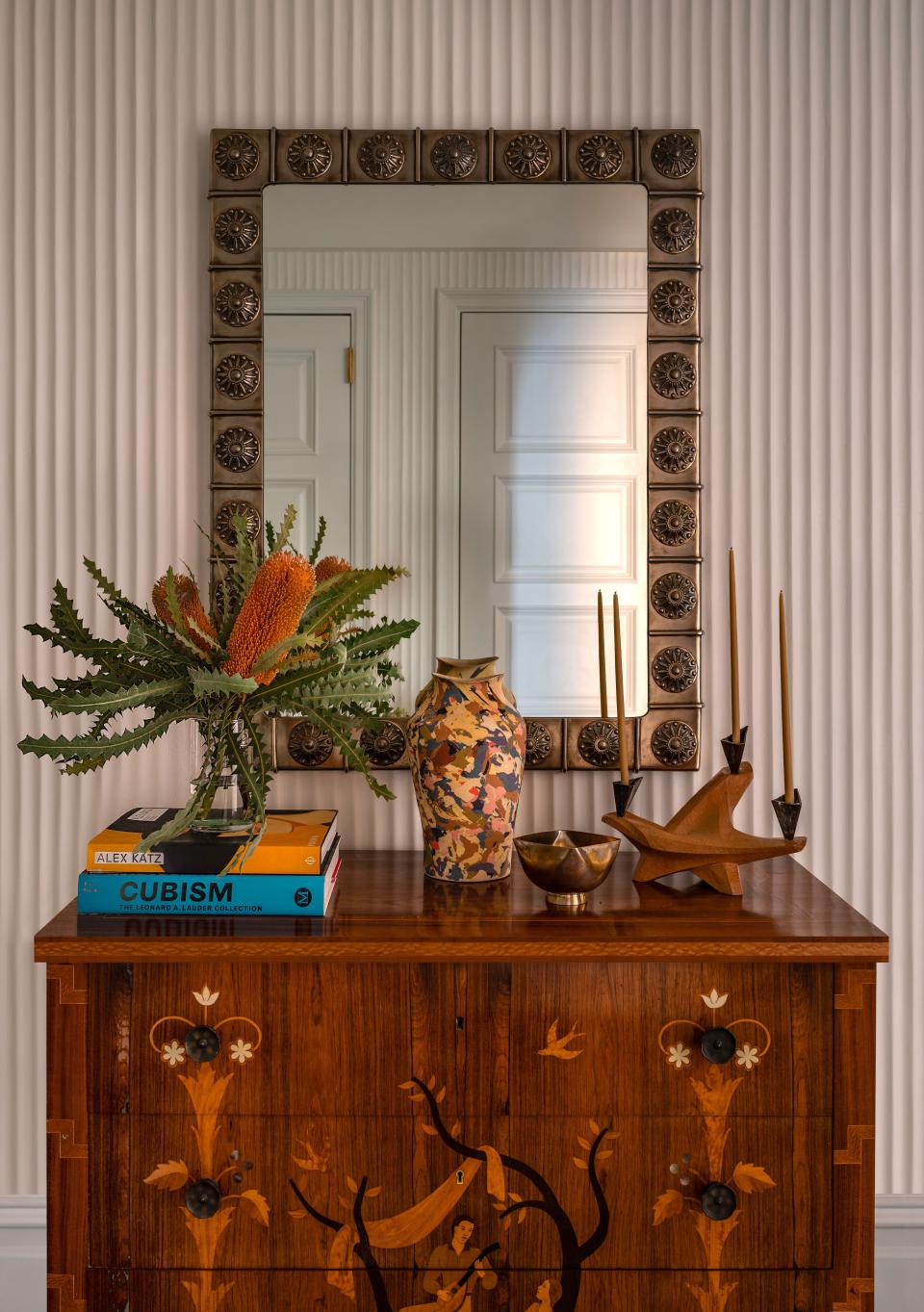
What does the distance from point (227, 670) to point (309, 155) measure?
3.03ft

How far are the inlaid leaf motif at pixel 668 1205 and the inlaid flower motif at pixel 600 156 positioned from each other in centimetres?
Result: 152

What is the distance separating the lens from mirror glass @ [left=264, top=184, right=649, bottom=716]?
1.64 m

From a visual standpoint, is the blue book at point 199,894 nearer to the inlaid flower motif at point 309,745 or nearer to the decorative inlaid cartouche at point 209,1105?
the decorative inlaid cartouche at point 209,1105

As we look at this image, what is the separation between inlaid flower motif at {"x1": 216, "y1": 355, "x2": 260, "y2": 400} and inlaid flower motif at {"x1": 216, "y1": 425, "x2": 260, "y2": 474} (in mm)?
57

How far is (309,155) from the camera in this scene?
5.37 feet

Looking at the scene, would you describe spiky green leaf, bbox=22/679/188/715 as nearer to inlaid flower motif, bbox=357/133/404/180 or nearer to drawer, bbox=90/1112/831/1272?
drawer, bbox=90/1112/831/1272

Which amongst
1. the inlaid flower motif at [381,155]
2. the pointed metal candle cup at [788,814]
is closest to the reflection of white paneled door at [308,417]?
the inlaid flower motif at [381,155]

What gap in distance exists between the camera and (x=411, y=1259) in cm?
123

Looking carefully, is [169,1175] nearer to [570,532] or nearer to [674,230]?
[570,532]

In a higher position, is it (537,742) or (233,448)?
(233,448)

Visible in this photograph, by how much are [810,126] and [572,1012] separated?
1.48m

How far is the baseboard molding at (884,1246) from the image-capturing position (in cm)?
169

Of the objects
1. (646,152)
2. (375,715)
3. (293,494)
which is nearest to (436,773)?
(375,715)

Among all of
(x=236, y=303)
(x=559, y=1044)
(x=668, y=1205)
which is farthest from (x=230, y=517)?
(x=668, y=1205)
